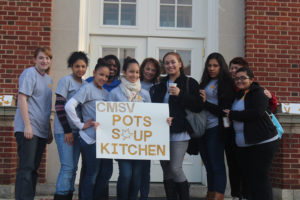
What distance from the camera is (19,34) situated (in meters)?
5.82

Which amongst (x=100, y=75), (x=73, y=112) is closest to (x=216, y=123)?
(x=100, y=75)

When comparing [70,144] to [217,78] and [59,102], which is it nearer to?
[59,102]

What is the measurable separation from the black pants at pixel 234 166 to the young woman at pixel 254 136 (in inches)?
6.0

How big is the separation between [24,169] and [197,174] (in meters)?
3.18

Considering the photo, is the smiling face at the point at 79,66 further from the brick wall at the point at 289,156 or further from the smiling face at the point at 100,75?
the brick wall at the point at 289,156

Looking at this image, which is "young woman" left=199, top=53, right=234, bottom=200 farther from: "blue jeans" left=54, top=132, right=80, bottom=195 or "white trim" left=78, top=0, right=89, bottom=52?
"white trim" left=78, top=0, right=89, bottom=52

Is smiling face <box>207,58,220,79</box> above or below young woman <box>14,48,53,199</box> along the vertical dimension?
above

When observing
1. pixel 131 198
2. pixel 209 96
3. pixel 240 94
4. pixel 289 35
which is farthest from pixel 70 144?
pixel 289 35

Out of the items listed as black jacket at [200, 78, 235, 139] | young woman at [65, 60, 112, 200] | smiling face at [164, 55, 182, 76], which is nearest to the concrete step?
young woman at [65, 60, 112, 200]

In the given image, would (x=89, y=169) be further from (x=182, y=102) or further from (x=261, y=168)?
(x=261, y=168)

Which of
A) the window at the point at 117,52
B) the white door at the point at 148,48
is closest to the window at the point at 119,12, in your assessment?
the white door at the point at 148,48

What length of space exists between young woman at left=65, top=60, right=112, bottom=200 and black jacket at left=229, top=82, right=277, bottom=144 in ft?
4.97

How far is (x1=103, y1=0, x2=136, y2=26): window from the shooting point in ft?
21.2

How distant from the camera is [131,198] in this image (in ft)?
13.3
